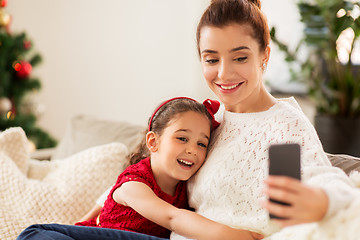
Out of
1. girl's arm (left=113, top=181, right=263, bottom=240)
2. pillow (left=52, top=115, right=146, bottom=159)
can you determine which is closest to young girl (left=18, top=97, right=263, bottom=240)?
girl's arm (left=113, top=181, right=263, bottom=240)

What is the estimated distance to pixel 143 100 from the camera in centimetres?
499

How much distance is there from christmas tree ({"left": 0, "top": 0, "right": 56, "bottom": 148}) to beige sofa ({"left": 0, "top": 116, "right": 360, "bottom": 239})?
5.06ft

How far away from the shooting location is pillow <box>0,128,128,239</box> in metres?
1.68

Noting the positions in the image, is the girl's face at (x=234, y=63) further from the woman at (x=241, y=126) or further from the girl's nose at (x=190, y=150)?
the girl's nose at (x=190, y=150)

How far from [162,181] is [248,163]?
13.6 inches

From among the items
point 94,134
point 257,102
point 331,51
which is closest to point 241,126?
point 257,102

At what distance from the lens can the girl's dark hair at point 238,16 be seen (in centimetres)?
123

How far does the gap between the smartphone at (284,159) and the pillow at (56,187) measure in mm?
1128

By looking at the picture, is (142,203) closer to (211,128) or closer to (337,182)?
(211,128)

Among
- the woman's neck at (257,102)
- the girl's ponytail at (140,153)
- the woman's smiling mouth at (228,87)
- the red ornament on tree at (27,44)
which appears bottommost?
the girl's ponytail at (140,153)

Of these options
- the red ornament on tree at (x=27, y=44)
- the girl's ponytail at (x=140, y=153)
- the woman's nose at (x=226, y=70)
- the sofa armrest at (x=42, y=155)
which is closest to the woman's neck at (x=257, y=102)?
the woman's nose at (x=226, y=70)

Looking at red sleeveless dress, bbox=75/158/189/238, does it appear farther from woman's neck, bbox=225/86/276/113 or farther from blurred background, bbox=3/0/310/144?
blurred background, bbox=3/0/310/144

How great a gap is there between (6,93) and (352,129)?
2713 mm

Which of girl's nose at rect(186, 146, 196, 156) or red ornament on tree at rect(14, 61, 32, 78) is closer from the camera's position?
girl's nose at rect(186, 146, 196, 156)
